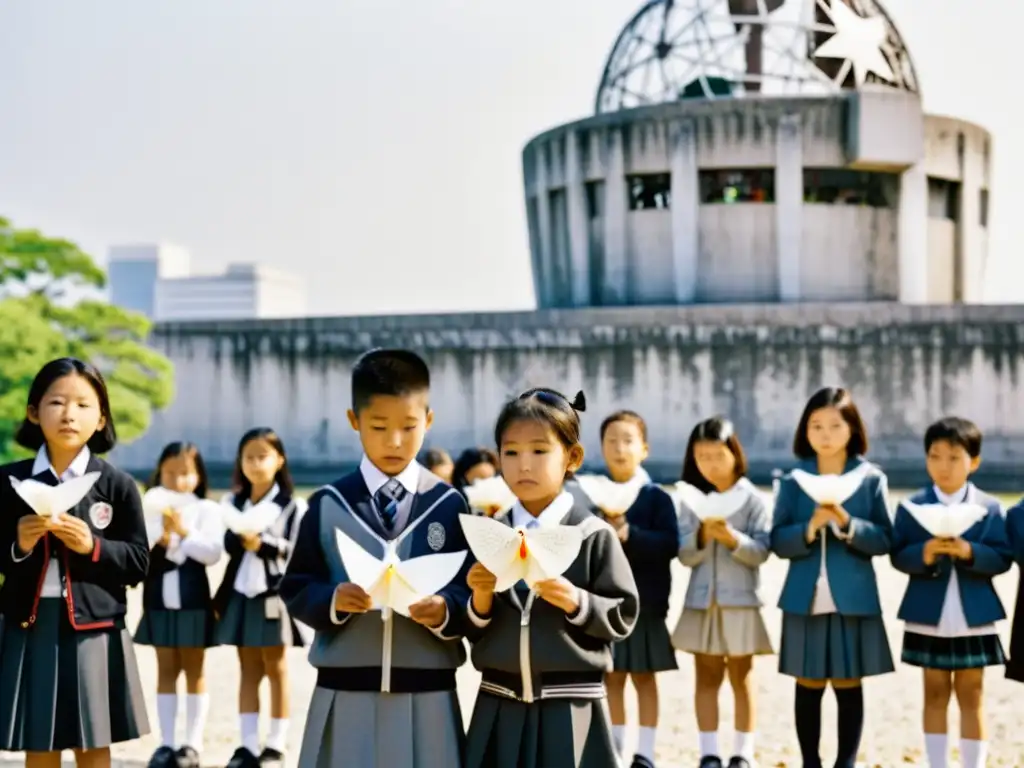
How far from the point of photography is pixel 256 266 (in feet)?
359

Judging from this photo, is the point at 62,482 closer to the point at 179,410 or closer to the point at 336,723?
the point at 336,723

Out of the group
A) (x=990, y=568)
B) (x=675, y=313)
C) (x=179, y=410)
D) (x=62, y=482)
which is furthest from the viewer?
(x=179, y=410)

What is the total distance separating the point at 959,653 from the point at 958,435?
0.92m

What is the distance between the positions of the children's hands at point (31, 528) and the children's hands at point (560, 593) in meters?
1.63

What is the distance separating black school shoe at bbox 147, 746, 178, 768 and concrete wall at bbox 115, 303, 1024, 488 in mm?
15166

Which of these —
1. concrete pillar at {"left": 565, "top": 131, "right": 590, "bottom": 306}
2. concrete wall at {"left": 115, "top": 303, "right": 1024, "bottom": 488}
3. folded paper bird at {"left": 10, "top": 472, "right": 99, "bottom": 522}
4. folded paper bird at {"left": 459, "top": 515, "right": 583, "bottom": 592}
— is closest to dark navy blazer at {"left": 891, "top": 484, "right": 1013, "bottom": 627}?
folded paper bird at {"left": 459, "top": 515, "right": 583, "bottom": 592}

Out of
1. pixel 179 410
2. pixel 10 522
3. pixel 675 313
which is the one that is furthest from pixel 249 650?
pixel 179 410

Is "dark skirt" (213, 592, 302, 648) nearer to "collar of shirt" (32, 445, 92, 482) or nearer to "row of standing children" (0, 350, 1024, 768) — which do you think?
"row of standing children" (0, 350, 1024, 768)

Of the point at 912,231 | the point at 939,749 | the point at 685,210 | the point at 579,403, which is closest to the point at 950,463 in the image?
the point at 939,749

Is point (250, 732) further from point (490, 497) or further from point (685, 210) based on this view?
point (685, 210)

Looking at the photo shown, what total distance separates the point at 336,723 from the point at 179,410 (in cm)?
2115

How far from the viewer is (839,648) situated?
16.2 ft

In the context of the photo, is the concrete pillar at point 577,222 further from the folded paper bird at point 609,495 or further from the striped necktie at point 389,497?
the striped necktie at point 389,497

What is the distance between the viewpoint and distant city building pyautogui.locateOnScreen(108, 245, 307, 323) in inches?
4058
